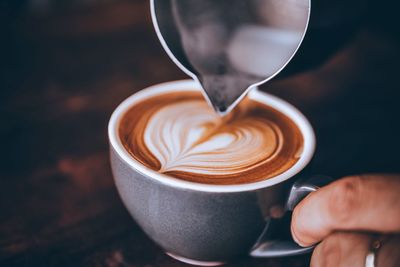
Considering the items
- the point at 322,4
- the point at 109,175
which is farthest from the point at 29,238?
the point at 322,4

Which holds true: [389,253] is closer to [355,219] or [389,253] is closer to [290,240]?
[355,219]

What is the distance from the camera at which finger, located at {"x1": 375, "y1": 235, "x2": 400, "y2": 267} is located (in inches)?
18.2

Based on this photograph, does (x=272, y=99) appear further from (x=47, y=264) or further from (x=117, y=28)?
(x=117, y=28)

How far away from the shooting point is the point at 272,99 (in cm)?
77

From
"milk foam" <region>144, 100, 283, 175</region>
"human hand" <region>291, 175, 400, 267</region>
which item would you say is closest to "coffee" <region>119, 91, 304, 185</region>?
"milk foam" <region>144, 100, 283, 175</region>

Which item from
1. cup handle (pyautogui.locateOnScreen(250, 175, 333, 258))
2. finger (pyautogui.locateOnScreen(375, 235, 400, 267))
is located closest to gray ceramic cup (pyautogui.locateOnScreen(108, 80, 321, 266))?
cup handle (pyautogui.locateOnScreen(250, 175, 333, 258))

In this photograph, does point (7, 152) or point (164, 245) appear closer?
point (164, 245)

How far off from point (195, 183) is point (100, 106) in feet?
1.56

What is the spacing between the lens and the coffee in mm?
620

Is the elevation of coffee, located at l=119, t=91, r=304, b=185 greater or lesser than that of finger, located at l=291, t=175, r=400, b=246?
lesser

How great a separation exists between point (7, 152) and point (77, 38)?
489 millimetres

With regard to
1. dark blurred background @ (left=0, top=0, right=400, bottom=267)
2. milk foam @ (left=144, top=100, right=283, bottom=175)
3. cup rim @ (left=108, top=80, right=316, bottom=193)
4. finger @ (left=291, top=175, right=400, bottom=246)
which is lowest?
dark blurred background @ (left=0, top=0, right=400, bottom=267)

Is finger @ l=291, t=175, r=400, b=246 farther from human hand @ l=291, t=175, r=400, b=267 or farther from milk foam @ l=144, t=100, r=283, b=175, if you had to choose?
milk foam @ l=144, t=100, r=283, b=175

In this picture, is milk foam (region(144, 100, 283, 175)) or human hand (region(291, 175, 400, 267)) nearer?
human hand (region(291, 175, 400, 267))
